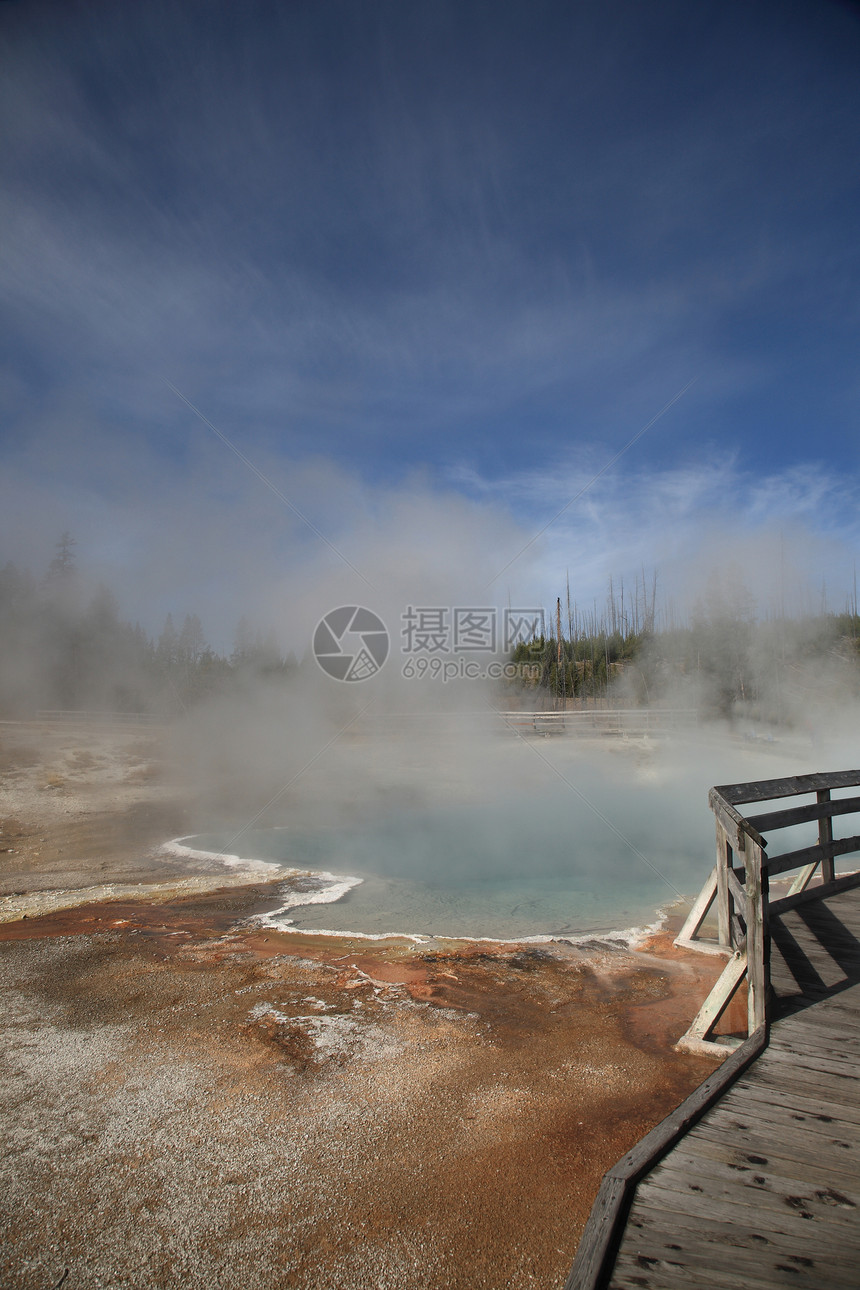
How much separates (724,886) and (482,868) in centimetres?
495

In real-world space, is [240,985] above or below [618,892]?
above

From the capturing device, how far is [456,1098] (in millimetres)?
2859

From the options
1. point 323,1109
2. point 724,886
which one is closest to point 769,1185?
point 323,1109

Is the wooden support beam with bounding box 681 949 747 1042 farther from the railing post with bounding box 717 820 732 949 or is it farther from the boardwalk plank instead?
the railing post with bounding box 717 820 732 949

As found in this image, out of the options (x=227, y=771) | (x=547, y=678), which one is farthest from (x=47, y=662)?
(x=547, y=678)

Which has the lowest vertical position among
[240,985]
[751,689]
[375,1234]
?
[240,985]

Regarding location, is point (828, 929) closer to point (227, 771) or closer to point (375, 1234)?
point (375, 1234)

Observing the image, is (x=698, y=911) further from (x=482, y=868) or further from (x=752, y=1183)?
(x=482, y=868)

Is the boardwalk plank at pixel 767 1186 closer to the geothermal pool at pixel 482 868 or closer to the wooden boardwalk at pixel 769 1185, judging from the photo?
the wooden boardwalk at pixel 769 1185

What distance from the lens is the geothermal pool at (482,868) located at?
6.51m

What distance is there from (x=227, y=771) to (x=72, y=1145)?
13.2 meters

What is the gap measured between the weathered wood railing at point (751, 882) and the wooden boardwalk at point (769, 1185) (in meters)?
0.37

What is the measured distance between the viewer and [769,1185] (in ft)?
5.85

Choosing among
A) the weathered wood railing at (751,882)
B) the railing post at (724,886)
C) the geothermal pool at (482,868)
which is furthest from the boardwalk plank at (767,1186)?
the geothermal pool at (482,868)
